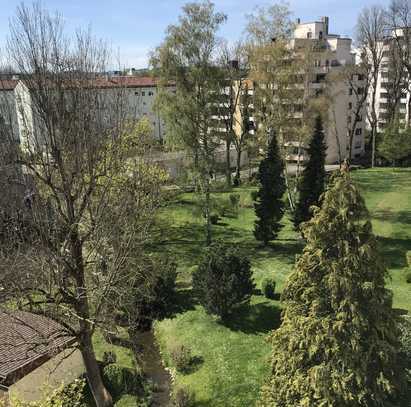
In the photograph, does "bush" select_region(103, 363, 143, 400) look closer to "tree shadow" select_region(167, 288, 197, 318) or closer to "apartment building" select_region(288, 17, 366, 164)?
"tree shadow" select_region(167, 288, 197, 318)

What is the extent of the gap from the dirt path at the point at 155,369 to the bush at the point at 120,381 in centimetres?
79

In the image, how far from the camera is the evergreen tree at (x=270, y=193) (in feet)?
93.4

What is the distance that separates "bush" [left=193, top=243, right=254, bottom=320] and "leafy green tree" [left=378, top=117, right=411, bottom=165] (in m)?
35.3

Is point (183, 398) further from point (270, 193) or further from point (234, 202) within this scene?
point (234, 202)

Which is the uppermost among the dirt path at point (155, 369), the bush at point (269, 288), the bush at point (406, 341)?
the bush at point (406, 341)

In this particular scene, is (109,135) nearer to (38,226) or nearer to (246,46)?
(38,226)

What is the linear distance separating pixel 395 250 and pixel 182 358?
16871mm

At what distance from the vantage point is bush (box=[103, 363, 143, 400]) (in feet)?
54.9

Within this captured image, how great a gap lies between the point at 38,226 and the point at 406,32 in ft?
160

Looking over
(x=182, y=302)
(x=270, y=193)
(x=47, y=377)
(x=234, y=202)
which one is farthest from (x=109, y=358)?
(x=234, y=202)

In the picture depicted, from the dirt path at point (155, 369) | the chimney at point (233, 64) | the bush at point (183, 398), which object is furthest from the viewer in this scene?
the chimney at point (233, 64)

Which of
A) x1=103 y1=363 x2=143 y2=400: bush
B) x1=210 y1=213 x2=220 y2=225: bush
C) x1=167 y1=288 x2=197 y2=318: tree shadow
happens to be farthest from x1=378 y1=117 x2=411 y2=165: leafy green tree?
x1=103 y1=363 x2=143 y2=400: bush

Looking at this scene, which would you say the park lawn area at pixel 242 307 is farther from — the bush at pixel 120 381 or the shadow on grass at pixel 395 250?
the bush at pixel 120 381

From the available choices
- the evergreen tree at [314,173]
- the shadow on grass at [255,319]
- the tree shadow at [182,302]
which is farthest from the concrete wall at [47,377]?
the evergreen tree at [314,173]
